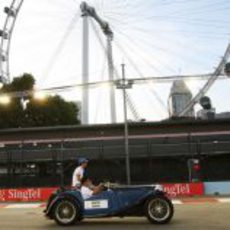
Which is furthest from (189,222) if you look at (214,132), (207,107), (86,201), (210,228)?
(207,107)

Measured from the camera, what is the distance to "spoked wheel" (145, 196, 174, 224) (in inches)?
545

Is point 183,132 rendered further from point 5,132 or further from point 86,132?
point 5,132

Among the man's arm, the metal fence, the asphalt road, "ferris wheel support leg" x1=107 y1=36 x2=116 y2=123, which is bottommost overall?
the asphalt road

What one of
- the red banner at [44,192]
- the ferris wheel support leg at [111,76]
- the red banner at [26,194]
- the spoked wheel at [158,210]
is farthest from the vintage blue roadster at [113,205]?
the ferris wheel support leg at [111,76]

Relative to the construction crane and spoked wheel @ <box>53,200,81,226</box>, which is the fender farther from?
the construction crane

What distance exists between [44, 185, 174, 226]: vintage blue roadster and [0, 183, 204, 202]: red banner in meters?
14.8

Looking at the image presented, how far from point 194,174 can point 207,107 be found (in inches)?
1228

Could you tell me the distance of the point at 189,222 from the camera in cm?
1404

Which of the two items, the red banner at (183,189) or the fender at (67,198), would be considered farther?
the red banner at (183,189)

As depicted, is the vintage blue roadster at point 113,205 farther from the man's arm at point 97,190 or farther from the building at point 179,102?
the building at point 179,102

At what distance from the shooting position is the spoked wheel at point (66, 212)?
46.4 ft

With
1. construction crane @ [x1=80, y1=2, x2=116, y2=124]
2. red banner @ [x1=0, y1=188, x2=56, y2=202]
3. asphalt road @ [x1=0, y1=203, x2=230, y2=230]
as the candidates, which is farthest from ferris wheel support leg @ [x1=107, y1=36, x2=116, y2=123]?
asphalt road @ [x1=0, y1=203, x2=230, y2=230]

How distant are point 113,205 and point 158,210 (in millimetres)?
1130

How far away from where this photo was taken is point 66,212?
14.2 meters
